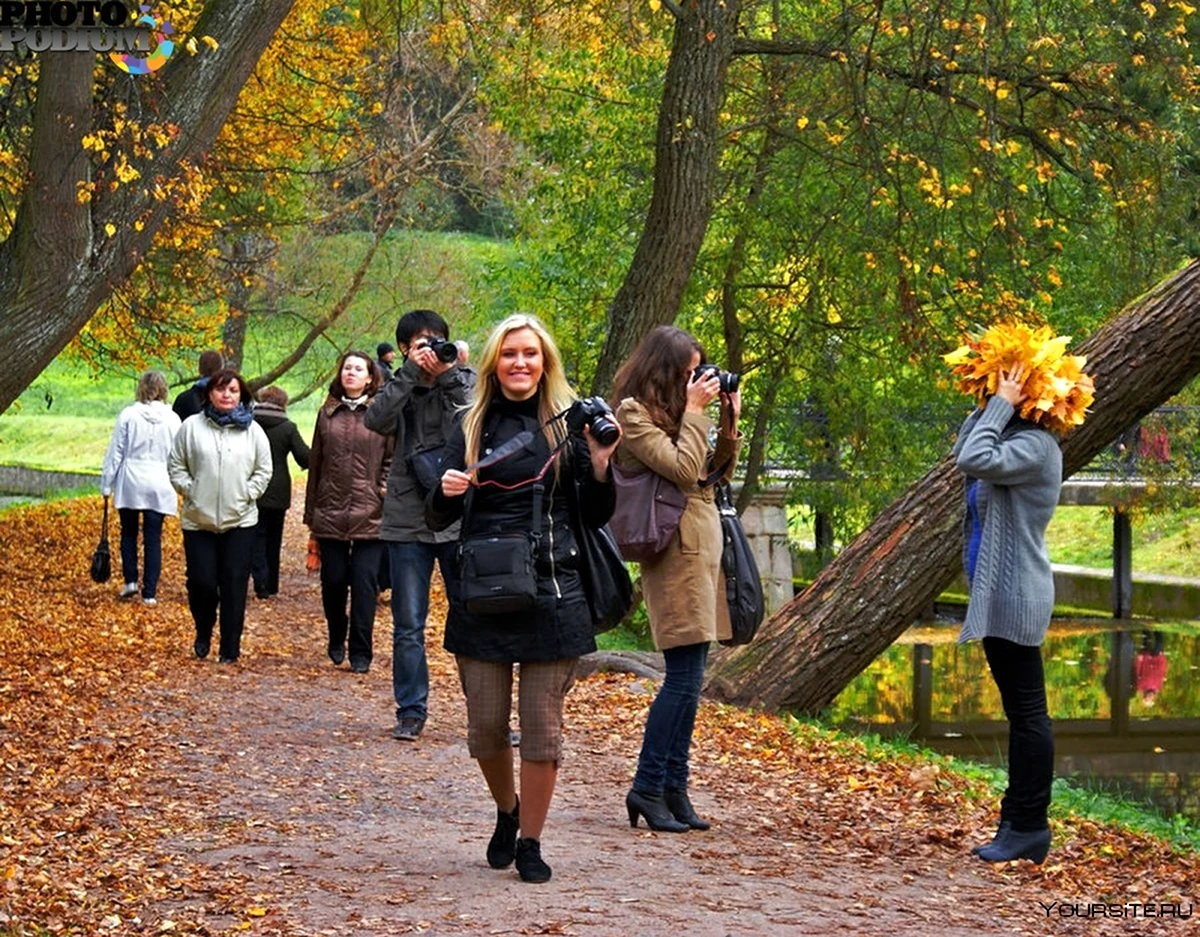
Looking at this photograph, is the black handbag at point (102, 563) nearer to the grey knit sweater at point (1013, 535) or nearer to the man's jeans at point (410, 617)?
the man's jeans at point (410, 617)

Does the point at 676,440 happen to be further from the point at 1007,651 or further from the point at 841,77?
the point at 841,77

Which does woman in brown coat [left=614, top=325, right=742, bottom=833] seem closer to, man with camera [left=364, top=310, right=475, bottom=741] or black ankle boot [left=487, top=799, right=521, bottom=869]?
black ankle boot [left=487, top=799, right=521, bottom=869]

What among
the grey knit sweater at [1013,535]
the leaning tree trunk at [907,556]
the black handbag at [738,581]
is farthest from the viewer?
the leaning tree trunk at [907,556]

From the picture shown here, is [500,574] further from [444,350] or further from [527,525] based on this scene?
[444,350]

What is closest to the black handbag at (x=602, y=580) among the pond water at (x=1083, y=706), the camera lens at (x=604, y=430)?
the camera lens at (x=604, y=430)

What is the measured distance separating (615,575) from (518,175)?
51.0ft

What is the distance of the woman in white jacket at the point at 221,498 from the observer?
11.9 m

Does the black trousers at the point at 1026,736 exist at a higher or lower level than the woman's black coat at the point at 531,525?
lower

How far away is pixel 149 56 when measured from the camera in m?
10.6

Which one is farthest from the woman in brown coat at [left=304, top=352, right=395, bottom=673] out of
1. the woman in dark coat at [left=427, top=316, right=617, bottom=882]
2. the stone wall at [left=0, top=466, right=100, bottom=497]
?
the stone wall at [left=0, top=466, right=100, bottom=497]

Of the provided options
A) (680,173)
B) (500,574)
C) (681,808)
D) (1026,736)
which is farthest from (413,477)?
(680,173)

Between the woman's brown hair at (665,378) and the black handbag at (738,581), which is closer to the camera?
the woman's brown hair at (665,378)

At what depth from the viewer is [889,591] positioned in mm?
10688

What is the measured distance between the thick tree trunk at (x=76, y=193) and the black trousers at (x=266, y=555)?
22.1 ft
